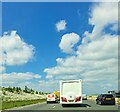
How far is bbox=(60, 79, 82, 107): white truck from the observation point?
1527 inches

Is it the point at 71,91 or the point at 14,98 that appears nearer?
the point at 71,91

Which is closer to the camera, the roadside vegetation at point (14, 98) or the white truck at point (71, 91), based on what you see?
the white truck at point (71, 91)

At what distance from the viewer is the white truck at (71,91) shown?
38.8 metres

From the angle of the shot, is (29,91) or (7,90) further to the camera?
(29,91)

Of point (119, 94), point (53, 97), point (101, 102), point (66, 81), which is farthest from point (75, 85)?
point (119, 94)

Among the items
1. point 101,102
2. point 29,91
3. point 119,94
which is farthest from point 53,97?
point 29,91

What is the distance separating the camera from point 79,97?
38.8m

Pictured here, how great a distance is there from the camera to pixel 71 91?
38875mm

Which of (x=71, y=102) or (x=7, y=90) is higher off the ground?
(x=7, y=90)

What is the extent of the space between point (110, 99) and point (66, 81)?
9332mm

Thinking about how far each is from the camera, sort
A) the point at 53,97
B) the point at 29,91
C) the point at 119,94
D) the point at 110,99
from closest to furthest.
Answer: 1. the point at 110,99
2. the point at 53,97
3. the point at 119,94
4. the point at 29,91

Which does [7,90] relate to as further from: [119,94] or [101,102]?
[101,102]

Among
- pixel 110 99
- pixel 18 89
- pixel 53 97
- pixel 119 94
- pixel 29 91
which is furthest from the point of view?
pixel 29 91

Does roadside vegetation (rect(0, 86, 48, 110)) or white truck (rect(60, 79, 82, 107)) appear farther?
roadside vegetation (rect(0, 86, 48, 110))
